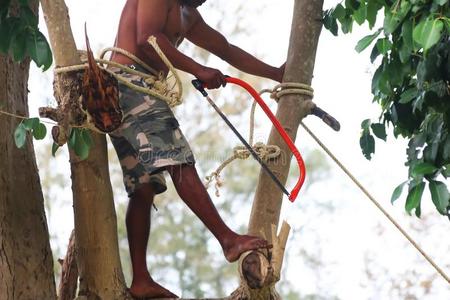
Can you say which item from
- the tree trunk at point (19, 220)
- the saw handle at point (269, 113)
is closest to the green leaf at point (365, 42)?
the saw handle at point (269, 113)

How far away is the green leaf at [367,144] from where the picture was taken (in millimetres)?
3531

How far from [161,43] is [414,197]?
1.07m

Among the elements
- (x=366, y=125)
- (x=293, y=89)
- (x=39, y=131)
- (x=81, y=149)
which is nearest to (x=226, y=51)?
(x=293, y=89)

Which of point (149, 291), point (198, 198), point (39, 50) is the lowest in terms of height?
point (149, 291)

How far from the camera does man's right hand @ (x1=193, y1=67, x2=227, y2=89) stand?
3.34 m

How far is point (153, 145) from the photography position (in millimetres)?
3266

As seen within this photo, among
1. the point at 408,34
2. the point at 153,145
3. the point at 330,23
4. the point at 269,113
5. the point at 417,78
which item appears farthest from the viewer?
the point at 330,23

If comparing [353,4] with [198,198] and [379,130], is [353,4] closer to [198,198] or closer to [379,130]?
[379,130]

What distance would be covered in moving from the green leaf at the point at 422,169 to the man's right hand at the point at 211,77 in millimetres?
785

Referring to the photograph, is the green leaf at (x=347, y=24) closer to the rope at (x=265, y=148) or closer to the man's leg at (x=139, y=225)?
the rope at (x=265, y=148)

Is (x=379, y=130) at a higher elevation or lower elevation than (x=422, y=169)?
higher

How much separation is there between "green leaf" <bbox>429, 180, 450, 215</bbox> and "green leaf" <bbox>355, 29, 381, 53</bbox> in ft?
1.52

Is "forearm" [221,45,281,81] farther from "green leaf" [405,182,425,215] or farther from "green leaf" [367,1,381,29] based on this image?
"green leaf" [405,182,425,215]

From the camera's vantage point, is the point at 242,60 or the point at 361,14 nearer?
the point at 361,14
